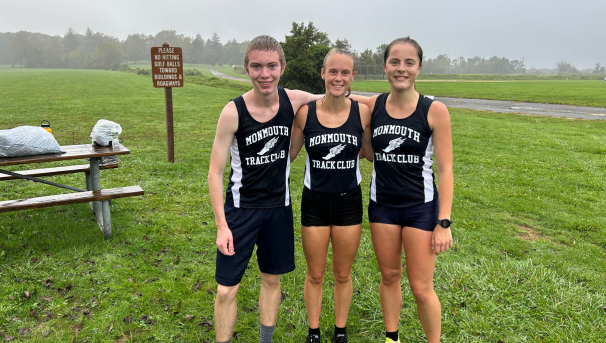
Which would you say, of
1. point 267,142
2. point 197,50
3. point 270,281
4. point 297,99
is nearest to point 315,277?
point 270,281

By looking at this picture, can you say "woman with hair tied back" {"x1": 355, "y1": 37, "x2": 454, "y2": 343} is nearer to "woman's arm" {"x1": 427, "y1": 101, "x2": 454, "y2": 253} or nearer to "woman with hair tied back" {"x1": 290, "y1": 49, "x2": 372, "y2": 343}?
"woman's arm" {"x1": 427, "y1": 101, "x2": 454, "y2": 253}

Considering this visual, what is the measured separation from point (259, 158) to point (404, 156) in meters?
1.04

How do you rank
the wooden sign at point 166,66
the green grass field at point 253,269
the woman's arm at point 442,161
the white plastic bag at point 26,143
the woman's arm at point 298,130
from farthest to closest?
1. the wooden sign at point 166,66
2. the white plastic bag at point 26,143
3. the green grass field at point 253,269
4. the woman's arm at point 298,130
5. the woman's arm at point 442,161

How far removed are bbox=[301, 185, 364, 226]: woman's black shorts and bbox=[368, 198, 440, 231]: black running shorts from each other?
0.68 ft

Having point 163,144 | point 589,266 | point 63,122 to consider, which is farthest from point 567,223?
point 63,122

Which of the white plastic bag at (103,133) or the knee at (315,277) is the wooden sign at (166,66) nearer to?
the white plastic bag at (103,133)

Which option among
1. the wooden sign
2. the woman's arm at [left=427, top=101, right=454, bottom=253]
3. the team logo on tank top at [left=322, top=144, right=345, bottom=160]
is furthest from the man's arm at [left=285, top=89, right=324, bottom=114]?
the wooden sign

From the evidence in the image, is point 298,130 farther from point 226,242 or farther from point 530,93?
point 530,93

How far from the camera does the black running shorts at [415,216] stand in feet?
9.19

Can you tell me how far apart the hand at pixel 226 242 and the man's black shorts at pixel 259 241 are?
81 millimetres

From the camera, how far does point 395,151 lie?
280cm

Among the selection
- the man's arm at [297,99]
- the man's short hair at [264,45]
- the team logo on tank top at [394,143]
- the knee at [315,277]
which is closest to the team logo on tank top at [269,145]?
the man's arm at [297,99]

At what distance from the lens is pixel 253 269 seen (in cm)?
475

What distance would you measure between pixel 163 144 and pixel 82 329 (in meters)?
8.52
